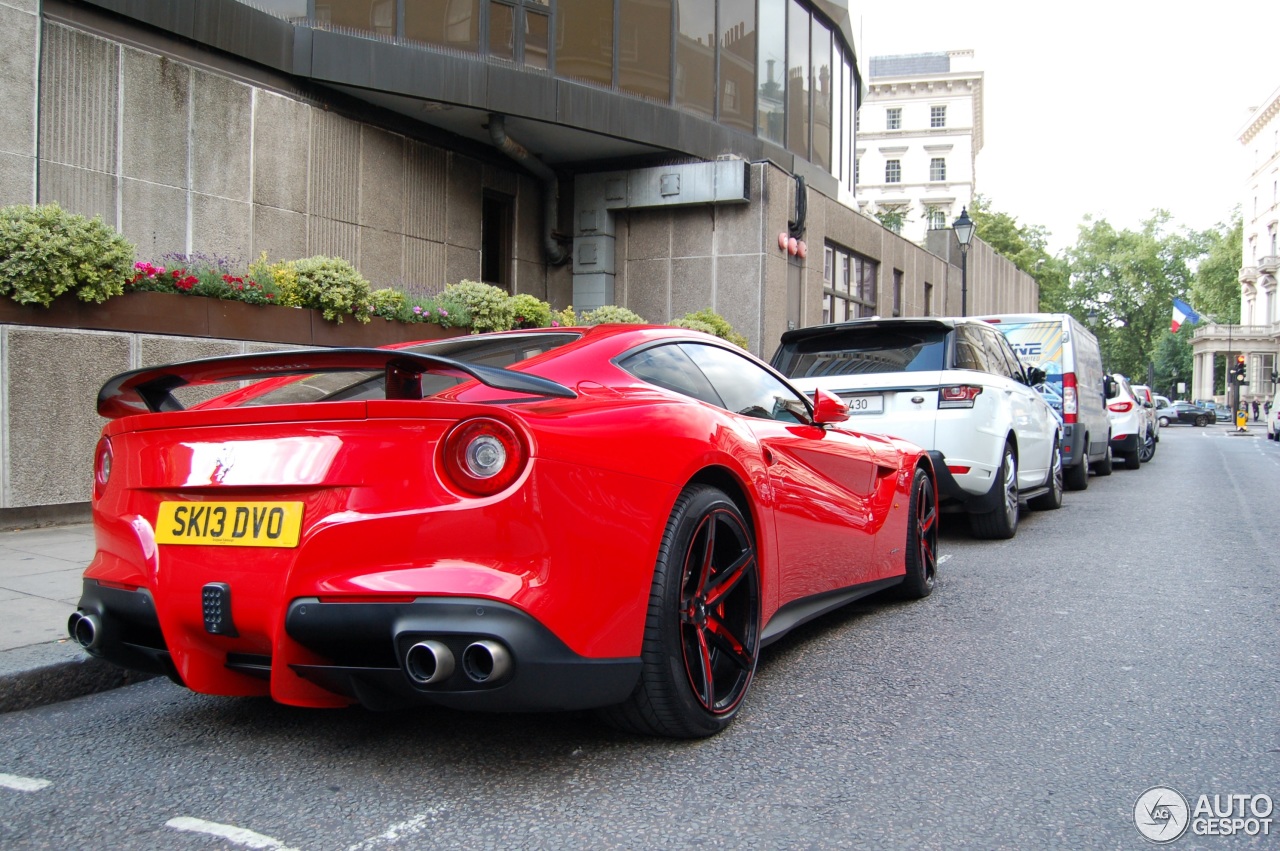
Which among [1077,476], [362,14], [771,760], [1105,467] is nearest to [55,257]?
[771,760]

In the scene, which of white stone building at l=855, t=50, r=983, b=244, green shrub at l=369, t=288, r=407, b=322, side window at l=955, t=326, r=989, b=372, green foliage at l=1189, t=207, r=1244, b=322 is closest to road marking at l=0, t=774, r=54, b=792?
side window at l=955, t=326, r=989, b=372

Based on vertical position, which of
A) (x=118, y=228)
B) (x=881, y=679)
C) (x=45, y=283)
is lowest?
(x=881, y=679)

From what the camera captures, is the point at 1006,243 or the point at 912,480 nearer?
the point at 912,480

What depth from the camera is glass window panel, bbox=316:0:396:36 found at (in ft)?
41.7

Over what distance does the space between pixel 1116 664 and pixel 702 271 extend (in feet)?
43.7

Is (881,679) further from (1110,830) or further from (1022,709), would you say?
(1110,830)

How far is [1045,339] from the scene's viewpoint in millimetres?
12445

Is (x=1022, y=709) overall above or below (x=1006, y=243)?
below

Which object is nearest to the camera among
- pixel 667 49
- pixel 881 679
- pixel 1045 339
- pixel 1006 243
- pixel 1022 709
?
pixel 1022 709

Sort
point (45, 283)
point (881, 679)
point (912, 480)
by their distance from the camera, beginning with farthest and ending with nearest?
point (45, 283) < point (912, 480) < point (881, 679)

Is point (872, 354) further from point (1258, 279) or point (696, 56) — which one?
point (1258, 279)

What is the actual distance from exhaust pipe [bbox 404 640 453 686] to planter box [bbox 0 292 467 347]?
16.5ft

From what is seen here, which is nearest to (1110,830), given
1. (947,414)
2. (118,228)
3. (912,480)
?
(912,480)

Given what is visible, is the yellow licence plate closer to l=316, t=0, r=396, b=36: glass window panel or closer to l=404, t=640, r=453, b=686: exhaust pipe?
l=404, t=640, r=453, b=686: exhaust pipe
